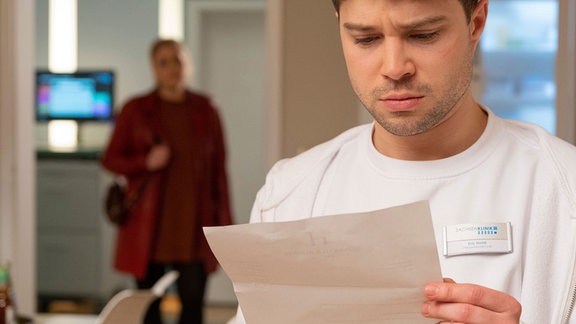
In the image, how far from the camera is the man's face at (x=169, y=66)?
13.7ft

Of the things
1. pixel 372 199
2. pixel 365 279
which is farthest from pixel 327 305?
pixel 372 199

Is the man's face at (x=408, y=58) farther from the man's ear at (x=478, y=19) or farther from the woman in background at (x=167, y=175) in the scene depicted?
the woman in background at (x=167, y=175)

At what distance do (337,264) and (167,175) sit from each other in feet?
10.5

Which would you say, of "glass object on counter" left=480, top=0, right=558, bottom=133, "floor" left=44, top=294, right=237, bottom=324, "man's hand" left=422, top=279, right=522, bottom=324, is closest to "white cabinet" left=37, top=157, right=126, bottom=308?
"floor" left=44, top=294, right=237, bottom=324

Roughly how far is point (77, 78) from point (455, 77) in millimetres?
5883

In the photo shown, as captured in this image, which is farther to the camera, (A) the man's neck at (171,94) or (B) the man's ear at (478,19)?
(A) the man's neck at (171,94)

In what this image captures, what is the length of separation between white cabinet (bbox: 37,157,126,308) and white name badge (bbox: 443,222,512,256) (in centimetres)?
525

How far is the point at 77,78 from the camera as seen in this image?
679 centimetres

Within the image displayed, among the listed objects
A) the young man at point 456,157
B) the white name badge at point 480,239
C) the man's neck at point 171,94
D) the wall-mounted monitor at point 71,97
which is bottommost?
the wall-mounted monitor at point 71,97

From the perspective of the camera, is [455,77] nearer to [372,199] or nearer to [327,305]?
[372,199]

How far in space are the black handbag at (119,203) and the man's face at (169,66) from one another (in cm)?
47

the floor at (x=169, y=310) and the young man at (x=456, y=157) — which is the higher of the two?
the young man at (x=456, y=157)

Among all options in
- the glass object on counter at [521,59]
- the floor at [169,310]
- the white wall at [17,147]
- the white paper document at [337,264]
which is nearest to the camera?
the white paper document at [337,264]

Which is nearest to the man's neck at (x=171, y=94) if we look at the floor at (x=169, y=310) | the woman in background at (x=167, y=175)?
the woman in background at (x=167, y=175)
